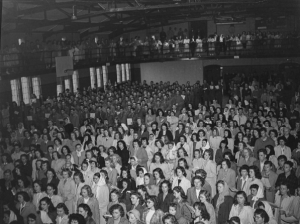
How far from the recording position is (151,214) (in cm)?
783

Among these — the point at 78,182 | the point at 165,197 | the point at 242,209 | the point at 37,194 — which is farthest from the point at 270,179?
the point at 37,194

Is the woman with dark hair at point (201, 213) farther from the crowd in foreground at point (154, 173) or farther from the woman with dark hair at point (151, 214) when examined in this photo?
the woman with dark hair at point (151, 214)

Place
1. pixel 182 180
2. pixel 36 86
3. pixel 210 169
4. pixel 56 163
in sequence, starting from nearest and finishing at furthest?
pixel 182 180 → pixel 210 169 → pixel 56 163 → pixel 36 86

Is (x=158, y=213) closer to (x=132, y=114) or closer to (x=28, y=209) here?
(x=28, y=209)

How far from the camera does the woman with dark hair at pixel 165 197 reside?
8797 millimetres

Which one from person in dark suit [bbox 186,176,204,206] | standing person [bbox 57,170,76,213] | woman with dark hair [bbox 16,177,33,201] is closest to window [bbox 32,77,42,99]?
woman with dark hair [bbox 16,177,33,201]

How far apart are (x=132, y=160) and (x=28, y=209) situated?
305 cm

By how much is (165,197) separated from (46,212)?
243 cm

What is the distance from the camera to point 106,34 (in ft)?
112

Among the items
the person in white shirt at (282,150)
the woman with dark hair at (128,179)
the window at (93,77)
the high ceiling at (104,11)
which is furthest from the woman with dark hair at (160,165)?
the window at (93,77)

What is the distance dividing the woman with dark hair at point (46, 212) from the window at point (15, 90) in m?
15.0

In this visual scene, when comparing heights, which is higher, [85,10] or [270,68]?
[85,10]

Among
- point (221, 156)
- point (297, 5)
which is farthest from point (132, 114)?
point (297, 5)

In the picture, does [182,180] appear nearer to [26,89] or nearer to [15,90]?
[15,90]
